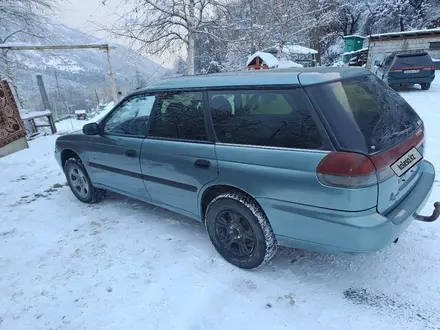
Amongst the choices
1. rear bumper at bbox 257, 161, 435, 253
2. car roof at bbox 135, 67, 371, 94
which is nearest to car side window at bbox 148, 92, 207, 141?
car roof at bbox 135, 67, 371, 94

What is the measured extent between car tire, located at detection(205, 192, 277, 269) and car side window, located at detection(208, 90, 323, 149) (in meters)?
0.54

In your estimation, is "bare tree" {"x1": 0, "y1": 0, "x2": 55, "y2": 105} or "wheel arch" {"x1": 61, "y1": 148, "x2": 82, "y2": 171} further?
"bare tree" {"x1": 0, "y1": 0, "x2": 55, "y2": 105}

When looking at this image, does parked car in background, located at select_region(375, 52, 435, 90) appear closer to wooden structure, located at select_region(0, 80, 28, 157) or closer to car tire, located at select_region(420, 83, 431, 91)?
car tire, located at select_region(420, 83, 431, 91)

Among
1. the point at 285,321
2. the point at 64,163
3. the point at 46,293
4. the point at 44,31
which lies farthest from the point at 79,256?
the point at 44,31

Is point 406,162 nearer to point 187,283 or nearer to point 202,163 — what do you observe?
point 202,163

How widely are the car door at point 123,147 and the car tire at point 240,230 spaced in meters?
1.06

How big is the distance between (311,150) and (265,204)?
57 cm

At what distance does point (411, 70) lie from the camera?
34.6ft

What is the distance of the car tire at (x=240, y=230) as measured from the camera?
2.33 meters

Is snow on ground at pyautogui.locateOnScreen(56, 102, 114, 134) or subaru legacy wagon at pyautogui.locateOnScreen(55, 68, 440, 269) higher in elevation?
subaru legacy wagon at pyautogui.locateOnScreen(55, 68, 440, 269)

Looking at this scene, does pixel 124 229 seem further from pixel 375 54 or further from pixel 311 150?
pixel 375 54

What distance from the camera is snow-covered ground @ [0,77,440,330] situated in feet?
6.82

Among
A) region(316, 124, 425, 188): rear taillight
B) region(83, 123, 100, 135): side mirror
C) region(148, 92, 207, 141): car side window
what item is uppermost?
region(148, 92, 207, 141): car side window

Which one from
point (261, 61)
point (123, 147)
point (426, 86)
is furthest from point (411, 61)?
point (123, 147)
